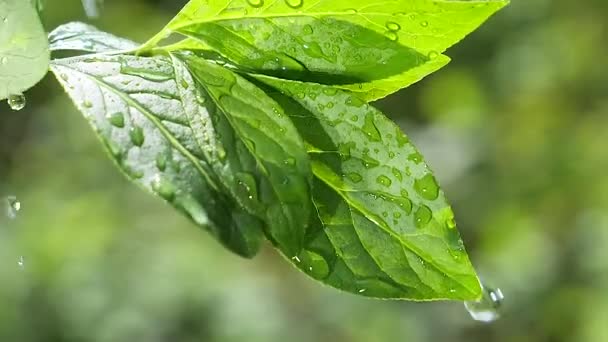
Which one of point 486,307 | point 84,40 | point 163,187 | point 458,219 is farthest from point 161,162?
point 458,219

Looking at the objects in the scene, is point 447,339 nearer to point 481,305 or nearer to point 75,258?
point 75,258

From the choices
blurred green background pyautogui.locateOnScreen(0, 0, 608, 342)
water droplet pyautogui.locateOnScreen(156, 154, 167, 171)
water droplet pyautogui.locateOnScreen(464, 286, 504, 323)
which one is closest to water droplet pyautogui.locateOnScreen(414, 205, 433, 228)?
water droplet pyautogui.locateOnScreen(156, 154, 167, 171)

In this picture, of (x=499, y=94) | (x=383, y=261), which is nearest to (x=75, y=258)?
(x=499, y=94)

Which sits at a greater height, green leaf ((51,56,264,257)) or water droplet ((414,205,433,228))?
green leaf ((51,56,264,257))

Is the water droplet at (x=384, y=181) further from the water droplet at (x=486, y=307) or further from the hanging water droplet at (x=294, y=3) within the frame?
the water droplet at (x=486, y=307)

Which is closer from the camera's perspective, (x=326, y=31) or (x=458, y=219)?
(x=326, y=31)

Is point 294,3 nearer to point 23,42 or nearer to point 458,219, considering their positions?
point 23,42

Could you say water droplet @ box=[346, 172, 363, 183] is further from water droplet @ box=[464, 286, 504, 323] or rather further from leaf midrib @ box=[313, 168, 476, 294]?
water droplet @ box=[464, 286, 504, 323]

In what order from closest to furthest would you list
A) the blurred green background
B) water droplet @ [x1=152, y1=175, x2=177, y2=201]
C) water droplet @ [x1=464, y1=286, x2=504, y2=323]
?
water droplet @ [x1=152, y1=175, x2=177, y2=201], water droplet @ [x1=464, y1=286, x2=504, y2=323], the blurred green background
